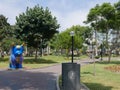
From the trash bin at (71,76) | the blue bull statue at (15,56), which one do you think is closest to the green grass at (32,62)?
the blue bull statue at (15,56)

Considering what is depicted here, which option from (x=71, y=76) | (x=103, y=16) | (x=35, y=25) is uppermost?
(x=103, y=16)

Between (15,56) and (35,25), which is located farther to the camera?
(35,25)

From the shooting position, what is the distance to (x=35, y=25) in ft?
134

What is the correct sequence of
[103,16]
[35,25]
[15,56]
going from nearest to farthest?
[15,56] → [35,25] → [103,16]

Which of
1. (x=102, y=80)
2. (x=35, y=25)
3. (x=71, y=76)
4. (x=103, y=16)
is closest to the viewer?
(x=71, y=76)

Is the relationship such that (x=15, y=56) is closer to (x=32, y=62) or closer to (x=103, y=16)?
(x=32, y=62)

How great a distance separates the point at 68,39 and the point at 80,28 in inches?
1337

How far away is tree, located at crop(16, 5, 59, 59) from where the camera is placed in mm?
40750

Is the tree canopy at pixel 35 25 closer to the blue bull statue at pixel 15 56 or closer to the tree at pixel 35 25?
the tree at pixel 35 25

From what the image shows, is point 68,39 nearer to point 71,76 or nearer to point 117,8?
point 117,8

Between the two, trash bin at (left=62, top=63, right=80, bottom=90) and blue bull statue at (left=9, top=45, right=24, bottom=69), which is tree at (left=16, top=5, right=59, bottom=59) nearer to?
blue bull statue at (left=9, top=45, right=24, bottom=69)

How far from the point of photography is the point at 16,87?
15484mm

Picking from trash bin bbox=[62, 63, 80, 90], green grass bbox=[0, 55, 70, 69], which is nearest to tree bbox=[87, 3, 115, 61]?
green grass bbox=[0, 55, 70, 69]

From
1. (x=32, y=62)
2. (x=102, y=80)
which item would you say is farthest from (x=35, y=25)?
(x=102, y=80)
